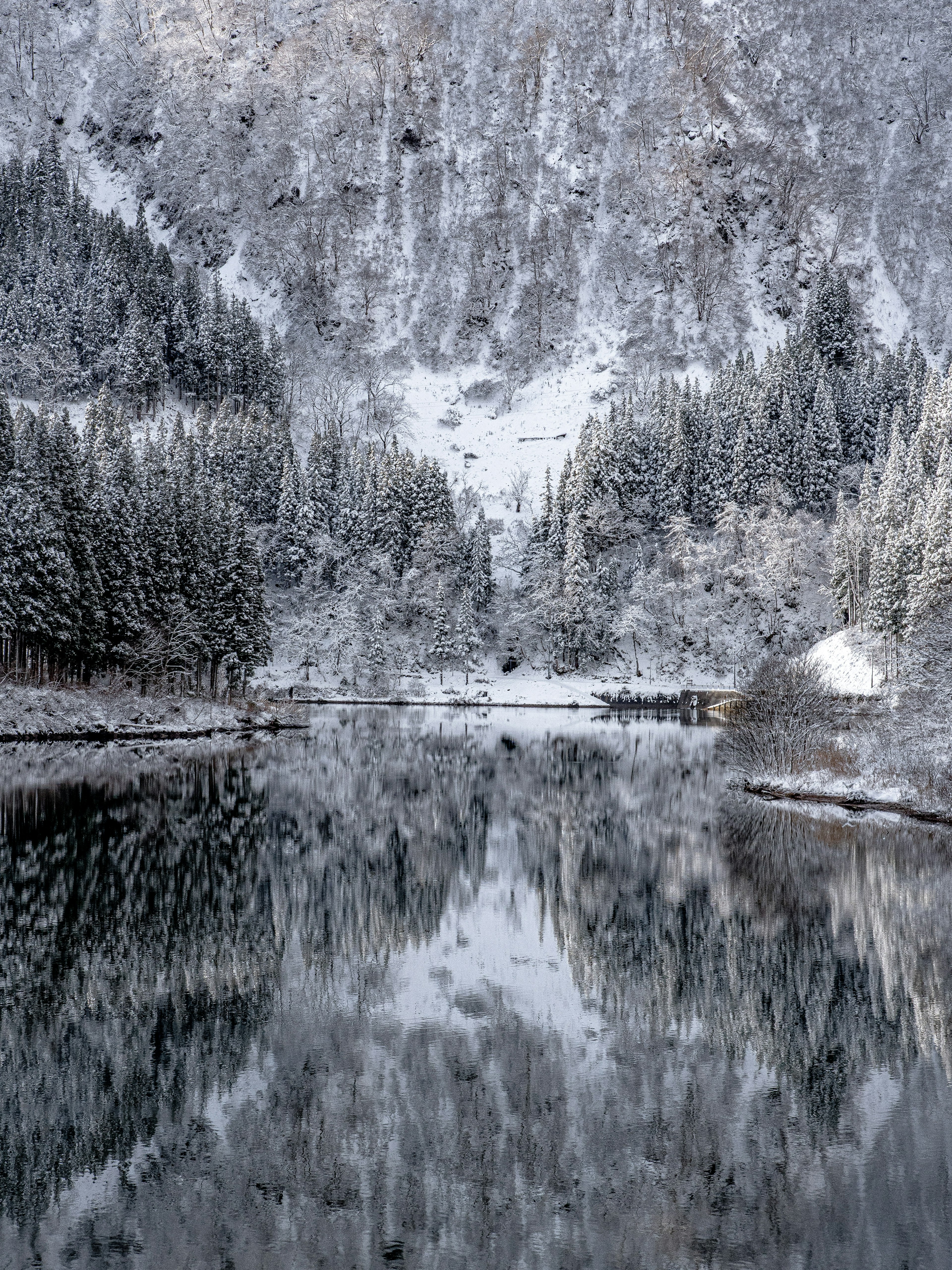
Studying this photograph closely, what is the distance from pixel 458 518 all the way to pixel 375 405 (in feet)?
108

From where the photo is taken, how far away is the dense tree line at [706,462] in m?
97.0

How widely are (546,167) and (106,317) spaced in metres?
81.4

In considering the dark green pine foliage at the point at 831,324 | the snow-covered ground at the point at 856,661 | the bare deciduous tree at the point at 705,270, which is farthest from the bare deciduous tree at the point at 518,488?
the snow-covered ground at the point at 856,661

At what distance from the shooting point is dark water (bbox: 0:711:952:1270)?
7.16 metres

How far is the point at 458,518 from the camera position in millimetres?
112562

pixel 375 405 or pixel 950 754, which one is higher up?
pixel 375 405

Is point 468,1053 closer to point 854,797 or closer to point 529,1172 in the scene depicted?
point 529,1172

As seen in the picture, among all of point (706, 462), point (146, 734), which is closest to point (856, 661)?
point (706, 462)

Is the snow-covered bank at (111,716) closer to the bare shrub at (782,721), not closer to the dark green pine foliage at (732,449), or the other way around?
the bare shrub at (782,721)

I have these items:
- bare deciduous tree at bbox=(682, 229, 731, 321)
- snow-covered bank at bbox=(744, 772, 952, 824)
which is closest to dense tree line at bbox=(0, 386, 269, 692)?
snow-covered bank at bbox=(744, 772, 952, 824)

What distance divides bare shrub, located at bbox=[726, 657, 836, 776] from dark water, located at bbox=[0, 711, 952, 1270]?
29.3 feet

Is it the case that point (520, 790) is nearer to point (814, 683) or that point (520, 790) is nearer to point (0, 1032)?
point (814, 683)

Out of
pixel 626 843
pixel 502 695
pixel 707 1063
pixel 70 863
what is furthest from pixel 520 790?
pixel 502 695

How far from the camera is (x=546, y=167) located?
169625 mm
